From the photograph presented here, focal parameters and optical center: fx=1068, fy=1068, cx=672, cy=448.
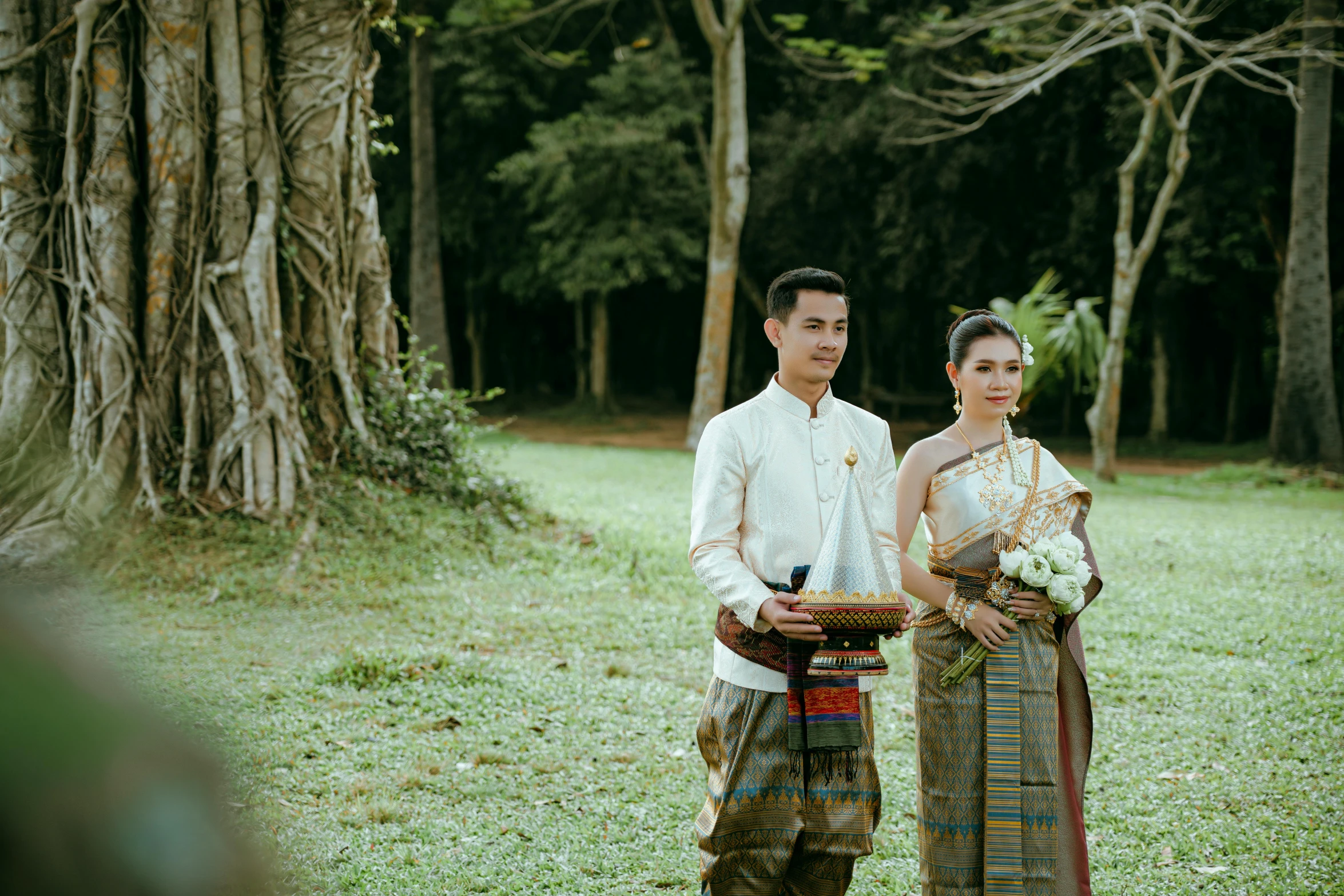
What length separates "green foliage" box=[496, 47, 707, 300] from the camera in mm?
21672

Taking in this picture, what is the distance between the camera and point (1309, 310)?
15.5 metres

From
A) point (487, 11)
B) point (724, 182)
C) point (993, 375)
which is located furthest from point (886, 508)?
point (487, 11)

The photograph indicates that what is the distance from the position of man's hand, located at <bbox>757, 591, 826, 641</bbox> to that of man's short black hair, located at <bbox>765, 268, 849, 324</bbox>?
2.50 feet

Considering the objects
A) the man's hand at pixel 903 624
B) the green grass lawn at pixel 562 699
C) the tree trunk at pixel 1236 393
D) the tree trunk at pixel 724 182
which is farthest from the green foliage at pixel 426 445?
the tree trunk at pixel 1236 393

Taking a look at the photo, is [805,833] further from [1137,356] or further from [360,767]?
[1137,356]

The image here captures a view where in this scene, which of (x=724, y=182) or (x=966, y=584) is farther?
(x=724, y=182)

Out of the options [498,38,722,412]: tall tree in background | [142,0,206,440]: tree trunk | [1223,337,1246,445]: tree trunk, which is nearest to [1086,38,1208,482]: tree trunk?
[1223,337,1246,445]: tree trunk

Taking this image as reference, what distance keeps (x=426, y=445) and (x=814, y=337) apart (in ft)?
20.9

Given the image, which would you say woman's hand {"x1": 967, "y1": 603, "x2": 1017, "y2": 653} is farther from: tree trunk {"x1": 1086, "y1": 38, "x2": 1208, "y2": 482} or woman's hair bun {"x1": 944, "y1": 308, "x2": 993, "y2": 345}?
tree trunk {"x1": 1086, "y1": 38, "x2": 1208, "y2": 482}

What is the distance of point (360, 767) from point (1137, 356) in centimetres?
2409

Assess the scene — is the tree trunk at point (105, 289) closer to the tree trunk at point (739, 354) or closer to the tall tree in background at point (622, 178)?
the tall tree in background at point (622, 178)

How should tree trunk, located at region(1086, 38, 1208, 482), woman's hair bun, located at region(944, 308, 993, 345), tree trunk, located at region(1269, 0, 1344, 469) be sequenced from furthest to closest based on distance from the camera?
tree trunk, located at region(1269, 0, 1344, 469)
tree trunk, located at region(1086, 38, 1208, 482)
woman's hair bun, located at region(944, 308, 993, 345)

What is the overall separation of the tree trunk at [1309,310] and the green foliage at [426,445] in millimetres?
12142

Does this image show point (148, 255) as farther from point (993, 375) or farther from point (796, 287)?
point (993, 375)
